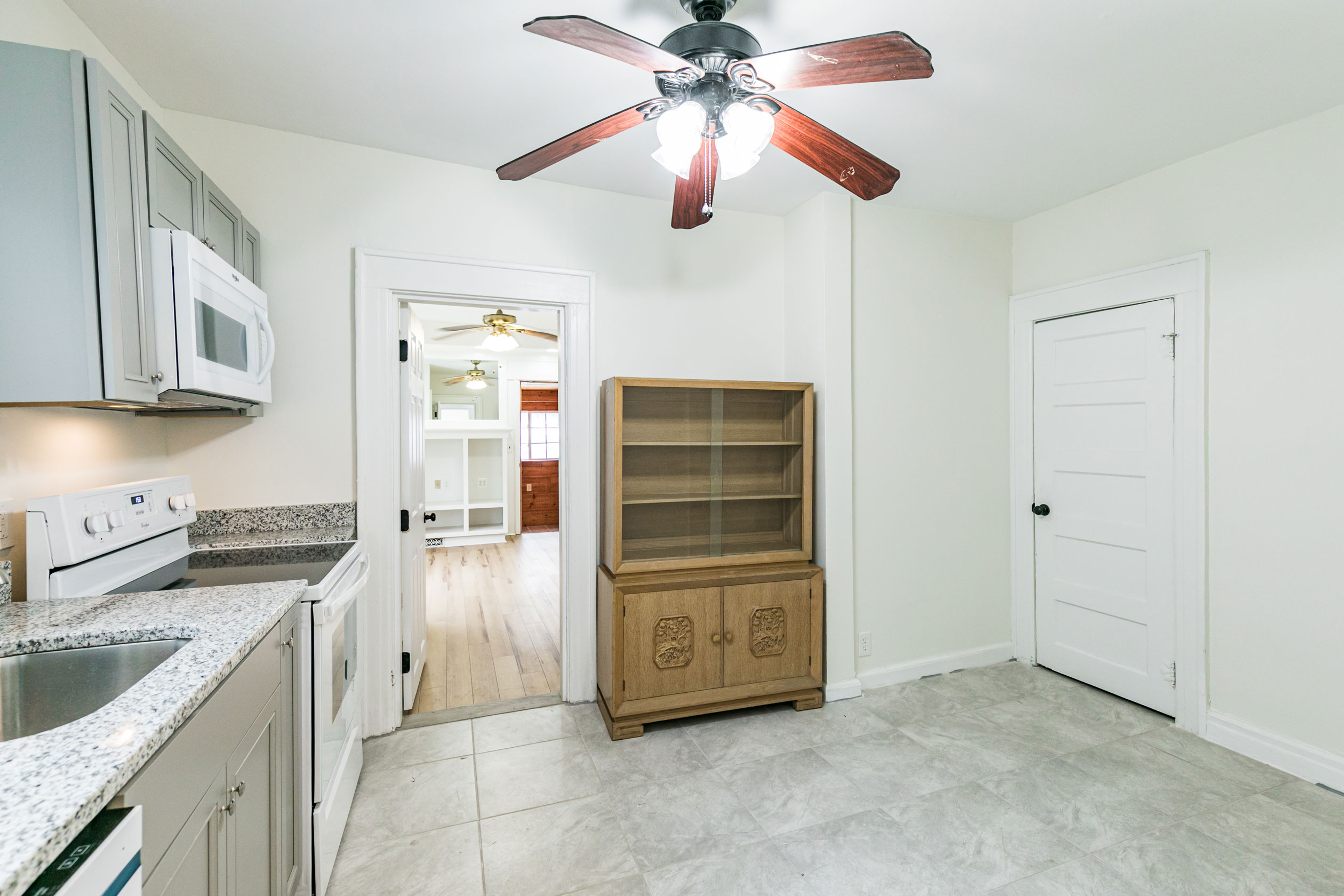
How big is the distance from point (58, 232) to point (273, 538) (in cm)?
132

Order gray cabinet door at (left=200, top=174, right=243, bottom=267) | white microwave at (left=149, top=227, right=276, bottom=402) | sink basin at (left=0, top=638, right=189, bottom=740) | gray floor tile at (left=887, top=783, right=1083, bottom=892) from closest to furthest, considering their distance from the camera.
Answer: sink basin at (left=0, top=638, right=189, bottom=740), white microwave at (left=149, top=227, right=276, bottom=402), gray floor tile at (left=887, top=783, right=1083, bottom=892), gray cabinet door at (left=200, top=174, right=243, bottom=267)

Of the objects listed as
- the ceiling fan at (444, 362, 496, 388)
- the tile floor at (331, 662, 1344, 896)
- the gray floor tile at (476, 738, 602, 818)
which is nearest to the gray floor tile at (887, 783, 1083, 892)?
the tile floor at (331, 662, 1344, 896)

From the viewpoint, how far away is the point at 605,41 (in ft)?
4.26

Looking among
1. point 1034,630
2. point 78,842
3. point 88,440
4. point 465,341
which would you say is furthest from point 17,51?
point 465,341

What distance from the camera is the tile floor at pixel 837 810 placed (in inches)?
70.6

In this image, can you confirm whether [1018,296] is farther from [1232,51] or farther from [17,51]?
[17,51]

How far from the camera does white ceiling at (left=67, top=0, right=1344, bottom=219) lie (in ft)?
5.67

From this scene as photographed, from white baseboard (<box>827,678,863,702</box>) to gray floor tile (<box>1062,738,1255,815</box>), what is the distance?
0.90 meters

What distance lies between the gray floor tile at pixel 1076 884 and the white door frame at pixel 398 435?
1884 millimetres

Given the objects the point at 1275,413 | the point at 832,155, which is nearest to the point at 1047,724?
the point at 1275,413

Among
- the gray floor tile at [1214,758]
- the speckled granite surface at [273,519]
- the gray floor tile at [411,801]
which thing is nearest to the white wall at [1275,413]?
the gray floor tile at [1214,758]

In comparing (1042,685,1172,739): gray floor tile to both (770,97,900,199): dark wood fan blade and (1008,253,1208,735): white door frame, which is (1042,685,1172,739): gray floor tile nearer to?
(1008,253,1208,735): white door frame

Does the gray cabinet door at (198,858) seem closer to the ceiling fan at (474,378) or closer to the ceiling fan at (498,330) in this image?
the ceiling fan at (498,330)

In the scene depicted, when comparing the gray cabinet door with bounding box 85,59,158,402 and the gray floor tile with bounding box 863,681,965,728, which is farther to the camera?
the gray floor tile with bounding box 863,681,965,728
